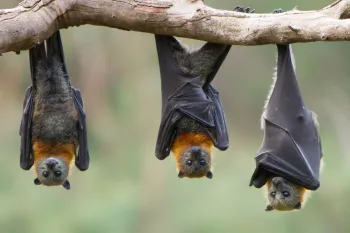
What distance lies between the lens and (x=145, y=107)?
1925 cm

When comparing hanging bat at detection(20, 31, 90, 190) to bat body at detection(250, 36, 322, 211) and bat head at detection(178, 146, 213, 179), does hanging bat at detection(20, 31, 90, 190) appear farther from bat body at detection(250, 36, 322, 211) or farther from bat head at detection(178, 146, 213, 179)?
bat body at detection(250, 36, 322, 211)

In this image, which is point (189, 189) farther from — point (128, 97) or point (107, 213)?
point (128, 97)

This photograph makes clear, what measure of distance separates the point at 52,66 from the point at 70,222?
29.7 feet

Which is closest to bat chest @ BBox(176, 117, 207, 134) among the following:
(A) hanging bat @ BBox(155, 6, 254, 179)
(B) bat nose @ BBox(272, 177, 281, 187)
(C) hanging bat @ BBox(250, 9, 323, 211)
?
(A) hanging bat @ BBox(155, 6, 254, 179)

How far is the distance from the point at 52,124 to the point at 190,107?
149 centimetres

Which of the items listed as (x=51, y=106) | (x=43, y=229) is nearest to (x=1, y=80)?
(x=43, y=229)

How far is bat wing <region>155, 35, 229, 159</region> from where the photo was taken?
765 centimetres

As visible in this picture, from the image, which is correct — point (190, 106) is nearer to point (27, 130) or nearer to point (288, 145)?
point (288, 145)

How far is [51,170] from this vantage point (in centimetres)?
875

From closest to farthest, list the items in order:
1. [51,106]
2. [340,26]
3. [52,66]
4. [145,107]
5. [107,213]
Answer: [340,26]
[52,66]
[51,106]
[107,213]
[145,107]

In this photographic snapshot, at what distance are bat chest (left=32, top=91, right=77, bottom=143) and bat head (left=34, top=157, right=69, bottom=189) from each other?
24 cm

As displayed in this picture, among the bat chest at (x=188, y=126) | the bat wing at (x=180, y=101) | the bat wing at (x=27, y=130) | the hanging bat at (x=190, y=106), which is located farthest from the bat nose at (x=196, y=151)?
the bat wing at (x=27, y=130)

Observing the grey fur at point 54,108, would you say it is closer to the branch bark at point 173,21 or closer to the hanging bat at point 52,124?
the hanging bat at point 52,124

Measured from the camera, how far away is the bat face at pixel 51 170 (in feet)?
28.5
